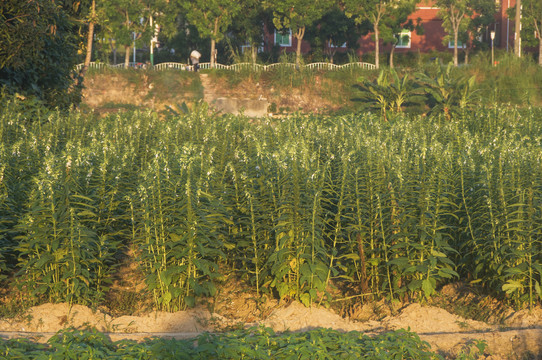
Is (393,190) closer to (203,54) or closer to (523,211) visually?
(523,211)

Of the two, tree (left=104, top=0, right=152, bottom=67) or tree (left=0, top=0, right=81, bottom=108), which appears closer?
tree (left=0, top=0, right=81, bottom=108)

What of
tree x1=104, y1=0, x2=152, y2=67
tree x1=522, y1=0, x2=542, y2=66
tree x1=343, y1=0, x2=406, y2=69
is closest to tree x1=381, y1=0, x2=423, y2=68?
tree x1=343, y1=0, x2=406, y2=69

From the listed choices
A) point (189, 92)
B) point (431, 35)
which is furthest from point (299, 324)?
point (431, 35)

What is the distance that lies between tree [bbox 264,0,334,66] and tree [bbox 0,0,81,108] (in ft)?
83.1

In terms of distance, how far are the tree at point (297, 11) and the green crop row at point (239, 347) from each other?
34.1 meters

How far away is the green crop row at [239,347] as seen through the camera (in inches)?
182

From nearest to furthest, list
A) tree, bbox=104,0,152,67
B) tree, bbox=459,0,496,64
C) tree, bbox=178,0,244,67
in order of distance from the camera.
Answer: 1. tree, bbox=178,0,244,67
2. tree, bbox=104,0,152,67
3. tree, bbox=459,0,496,64

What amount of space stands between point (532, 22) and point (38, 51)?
4058cm

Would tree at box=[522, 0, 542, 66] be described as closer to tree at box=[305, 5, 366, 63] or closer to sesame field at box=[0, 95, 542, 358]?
tree at box=[305, 5, 366, 63]

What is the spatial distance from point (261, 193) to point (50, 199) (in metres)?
2.02

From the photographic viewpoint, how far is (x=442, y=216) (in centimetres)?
695

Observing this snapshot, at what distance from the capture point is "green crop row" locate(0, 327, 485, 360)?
15.1 feet

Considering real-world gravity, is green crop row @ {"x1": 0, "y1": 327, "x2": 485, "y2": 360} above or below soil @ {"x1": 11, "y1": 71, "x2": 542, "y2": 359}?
above

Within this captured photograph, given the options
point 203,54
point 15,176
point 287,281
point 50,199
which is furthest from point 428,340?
point 203,54
